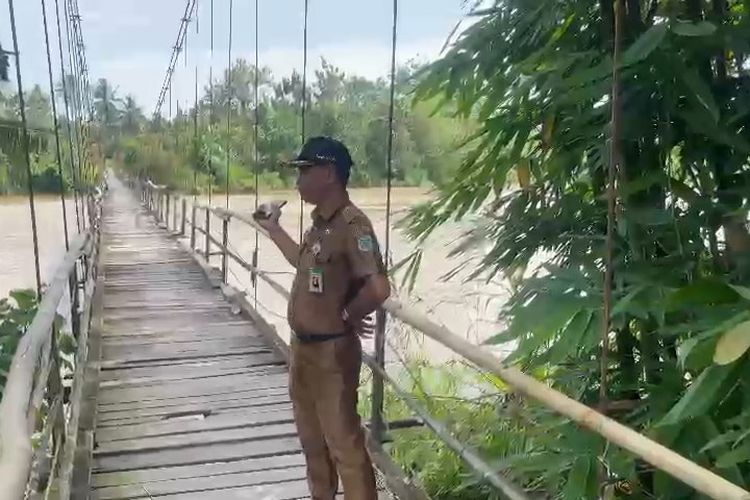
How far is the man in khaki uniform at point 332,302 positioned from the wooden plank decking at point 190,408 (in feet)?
1.71

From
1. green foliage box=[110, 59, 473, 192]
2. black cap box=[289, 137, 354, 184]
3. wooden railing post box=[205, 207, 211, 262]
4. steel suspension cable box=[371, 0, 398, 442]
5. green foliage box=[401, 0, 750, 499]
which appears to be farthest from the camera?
wooden railing post box=[205, 207, 211, 262]

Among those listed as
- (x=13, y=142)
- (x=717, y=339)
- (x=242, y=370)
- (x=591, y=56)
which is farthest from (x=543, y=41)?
(x=242, y=370)

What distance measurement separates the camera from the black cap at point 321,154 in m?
1.57

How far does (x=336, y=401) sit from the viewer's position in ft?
5.45

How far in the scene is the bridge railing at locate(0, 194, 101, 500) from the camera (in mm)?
869

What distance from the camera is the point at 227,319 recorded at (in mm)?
4371

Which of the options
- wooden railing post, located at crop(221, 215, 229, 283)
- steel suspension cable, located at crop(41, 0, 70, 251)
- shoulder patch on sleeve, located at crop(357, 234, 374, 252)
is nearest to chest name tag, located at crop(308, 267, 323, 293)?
shoulder patch on sleeve, located at crop(357, 234, 374, 252)

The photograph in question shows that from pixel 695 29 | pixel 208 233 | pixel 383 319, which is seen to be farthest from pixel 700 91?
pixel 208 233

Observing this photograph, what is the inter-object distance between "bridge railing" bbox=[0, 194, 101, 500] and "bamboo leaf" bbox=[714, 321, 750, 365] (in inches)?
26.1

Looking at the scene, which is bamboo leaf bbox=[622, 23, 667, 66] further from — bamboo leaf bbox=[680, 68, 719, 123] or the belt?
the belt

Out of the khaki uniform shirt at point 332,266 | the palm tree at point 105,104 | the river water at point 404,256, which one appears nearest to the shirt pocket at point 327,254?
the khaki uniform shirt at point 332,266

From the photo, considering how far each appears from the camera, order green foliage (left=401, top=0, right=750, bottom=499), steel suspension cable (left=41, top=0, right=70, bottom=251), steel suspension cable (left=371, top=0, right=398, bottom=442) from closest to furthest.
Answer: green foliage (left=401, top=0, right=750, bottom=499), steel suspension cable (left=371, top=0, right=398, bottom=442), steel suspension cable (left=41, top=0, right=70, bottom=251)

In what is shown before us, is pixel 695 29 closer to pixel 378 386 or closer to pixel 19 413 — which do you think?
pixel 19 413

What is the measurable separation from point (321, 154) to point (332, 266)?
225 millimetres
